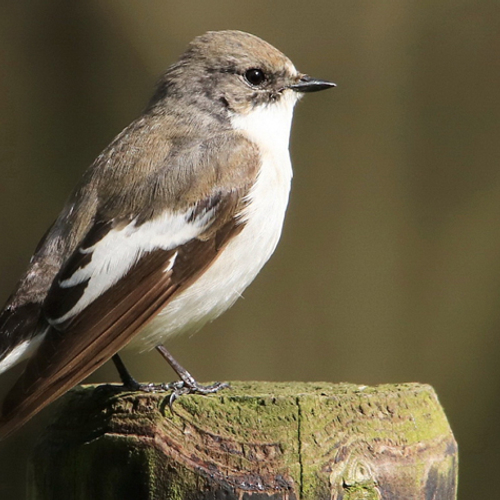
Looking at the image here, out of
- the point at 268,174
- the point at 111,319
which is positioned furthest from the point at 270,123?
the point at 111,319

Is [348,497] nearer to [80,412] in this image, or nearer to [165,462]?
[165,462]

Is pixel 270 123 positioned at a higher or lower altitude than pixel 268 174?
higher

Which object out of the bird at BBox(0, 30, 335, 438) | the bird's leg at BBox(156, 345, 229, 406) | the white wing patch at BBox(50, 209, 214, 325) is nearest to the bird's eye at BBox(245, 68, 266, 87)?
the bird at BBox(0, 30, 335, 438)

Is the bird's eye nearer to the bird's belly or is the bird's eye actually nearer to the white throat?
the white throat

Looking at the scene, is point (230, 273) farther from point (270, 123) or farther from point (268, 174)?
point (270, 123)

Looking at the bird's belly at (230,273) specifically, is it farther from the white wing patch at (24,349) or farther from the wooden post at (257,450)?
the wooden post at (257,450)

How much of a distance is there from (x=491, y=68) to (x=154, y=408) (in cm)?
294

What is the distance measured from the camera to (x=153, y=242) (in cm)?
330

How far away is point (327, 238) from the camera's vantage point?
182 inches

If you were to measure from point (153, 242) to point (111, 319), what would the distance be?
36 centimetres

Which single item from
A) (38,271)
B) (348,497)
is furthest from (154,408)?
(38,271)

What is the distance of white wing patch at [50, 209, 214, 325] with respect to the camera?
3146mm

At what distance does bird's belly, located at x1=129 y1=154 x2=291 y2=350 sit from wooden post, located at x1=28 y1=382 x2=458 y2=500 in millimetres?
908

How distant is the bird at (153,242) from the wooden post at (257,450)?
317 millimetres
